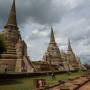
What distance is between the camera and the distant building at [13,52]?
43656 millimetres

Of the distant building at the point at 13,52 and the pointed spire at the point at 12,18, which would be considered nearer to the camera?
the distant building at the point at 13,52

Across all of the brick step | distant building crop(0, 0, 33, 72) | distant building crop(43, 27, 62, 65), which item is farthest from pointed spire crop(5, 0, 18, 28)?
distant building crop(43, 27, 62, 65)

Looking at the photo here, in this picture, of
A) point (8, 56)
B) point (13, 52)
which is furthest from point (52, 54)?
point (8, 56)

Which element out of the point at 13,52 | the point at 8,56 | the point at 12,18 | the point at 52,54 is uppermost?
the point at 12,18

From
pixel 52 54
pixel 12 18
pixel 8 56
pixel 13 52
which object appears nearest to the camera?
pixel 8 56

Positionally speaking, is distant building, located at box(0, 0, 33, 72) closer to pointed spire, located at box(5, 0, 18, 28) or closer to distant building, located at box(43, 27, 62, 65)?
pointed spire, located at box(5, 0, 18, 28)

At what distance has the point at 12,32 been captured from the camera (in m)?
50.6

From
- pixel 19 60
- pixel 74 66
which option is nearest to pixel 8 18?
pixel 19 60

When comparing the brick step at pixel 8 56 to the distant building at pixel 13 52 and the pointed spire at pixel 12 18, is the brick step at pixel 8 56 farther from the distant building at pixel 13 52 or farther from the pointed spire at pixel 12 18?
the pointed spire at pixel 12 18

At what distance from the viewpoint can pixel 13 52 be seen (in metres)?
46.0

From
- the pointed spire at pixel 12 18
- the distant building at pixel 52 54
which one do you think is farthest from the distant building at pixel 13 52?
the distant building at pixel 52 54

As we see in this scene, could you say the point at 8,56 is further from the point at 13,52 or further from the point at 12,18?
the point at 12,18

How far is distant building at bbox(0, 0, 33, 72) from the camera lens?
43.7 m

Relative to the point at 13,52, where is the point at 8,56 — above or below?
below
